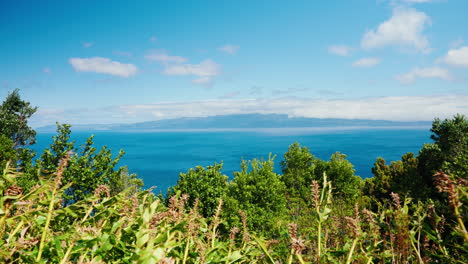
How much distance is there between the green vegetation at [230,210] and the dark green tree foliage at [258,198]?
4.9 inches

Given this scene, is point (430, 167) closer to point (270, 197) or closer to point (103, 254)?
point (270, 197)

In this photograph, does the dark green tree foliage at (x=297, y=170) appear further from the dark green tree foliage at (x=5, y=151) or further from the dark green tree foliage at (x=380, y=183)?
the dark green tree foliage at (x=5, y=151)

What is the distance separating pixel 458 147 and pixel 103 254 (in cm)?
3588

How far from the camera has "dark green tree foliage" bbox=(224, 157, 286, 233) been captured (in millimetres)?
25906

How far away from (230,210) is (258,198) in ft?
11.5

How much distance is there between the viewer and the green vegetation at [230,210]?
1161 mm

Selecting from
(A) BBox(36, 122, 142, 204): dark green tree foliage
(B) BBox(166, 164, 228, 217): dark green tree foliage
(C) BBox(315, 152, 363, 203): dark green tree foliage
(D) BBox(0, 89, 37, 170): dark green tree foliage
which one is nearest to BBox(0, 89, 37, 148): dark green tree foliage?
(D) BBox(0, 89, 37, 170): dark green tree foliage

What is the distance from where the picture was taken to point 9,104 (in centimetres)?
3903

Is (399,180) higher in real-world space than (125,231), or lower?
lower

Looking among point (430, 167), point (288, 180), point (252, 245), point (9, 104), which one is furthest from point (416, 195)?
point (9, 104)

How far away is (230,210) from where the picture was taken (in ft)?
85.2

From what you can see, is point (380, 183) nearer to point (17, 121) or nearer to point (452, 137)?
point (452, 137)

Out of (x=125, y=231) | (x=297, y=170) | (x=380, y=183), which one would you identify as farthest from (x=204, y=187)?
(x=380, y=183)

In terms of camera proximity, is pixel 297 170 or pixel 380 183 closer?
pixel 380 183
